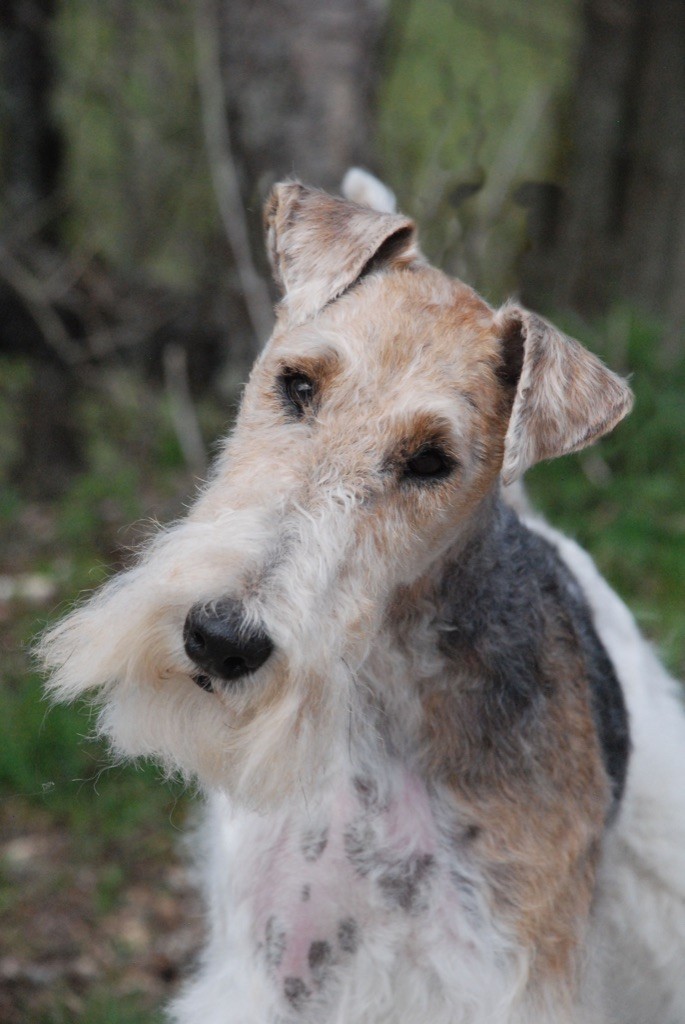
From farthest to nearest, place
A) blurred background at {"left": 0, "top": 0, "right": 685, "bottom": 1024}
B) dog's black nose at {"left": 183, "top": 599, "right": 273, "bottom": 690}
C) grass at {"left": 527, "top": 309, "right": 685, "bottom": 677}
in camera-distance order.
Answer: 1. grass at {"left": 527, "top": 309, "right": 685, "bottom": 677}
2. blurred background at {"left": 0, "top": 0, "right": 685, "bottom": 1024}
3. dog's black nose at {"left": 183, "top": 599, "right": 273, "bottom": 690}

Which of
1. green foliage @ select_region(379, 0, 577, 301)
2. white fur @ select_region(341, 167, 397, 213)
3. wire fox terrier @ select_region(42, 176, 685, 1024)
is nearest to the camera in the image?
wire fox terrier @ select_region(42, 176, 685, 1024)

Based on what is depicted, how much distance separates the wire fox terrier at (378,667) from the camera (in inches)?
86.4

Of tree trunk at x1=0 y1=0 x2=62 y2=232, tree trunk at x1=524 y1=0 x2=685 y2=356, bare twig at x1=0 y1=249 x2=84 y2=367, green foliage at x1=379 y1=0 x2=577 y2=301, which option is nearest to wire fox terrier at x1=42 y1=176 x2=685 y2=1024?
green foliage at x1=379 y1=0 x2=577 y2=301

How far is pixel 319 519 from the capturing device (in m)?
2.21

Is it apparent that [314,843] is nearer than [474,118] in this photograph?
Yes

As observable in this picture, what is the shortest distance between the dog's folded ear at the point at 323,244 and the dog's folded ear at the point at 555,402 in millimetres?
489

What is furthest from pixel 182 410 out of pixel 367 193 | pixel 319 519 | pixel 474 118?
pixel 319 519

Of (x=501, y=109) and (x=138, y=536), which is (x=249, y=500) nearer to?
(x=138, y=536)

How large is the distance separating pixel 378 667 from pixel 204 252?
430cm

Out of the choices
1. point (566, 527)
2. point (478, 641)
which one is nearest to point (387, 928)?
point (478, 641)

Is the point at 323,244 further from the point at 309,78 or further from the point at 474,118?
the point at 474,118

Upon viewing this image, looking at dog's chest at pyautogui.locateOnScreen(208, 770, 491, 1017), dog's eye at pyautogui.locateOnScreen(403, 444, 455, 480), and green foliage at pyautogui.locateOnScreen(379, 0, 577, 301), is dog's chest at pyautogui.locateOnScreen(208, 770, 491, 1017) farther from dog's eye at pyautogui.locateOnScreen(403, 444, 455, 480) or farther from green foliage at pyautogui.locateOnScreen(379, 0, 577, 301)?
green foliage at pyautogui.locateOnScreen(379, 0, 577, 301)

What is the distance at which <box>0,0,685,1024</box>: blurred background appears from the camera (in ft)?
14.4

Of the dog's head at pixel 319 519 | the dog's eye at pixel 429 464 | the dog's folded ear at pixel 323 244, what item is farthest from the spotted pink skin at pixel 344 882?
the dog's folded ear at pixel 323 244
